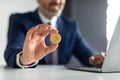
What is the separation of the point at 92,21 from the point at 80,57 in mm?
1165

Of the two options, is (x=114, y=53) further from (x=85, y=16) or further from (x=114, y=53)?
(x=85, y=16)

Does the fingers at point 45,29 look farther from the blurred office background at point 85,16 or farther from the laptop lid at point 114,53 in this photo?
the blurred office background at point 85,16

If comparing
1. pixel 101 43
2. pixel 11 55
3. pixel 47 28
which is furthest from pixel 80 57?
pixel 101 43

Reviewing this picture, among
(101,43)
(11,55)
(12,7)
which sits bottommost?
(101,43)

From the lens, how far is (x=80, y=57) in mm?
1489

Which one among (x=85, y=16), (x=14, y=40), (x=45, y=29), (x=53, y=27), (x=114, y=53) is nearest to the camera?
(x=114, y=53)

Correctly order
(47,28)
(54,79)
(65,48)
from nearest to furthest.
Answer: (54,79)
(47,28)
(65,48)

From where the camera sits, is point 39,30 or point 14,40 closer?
point 39,30

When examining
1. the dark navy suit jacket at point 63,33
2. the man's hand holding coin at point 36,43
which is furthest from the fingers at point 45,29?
the dark navy suit jacket at point 63,33

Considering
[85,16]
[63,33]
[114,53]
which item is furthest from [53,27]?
[85,16]

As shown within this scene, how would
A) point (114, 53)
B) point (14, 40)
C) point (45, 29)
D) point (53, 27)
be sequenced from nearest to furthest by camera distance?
point (114, 53)
point (45, 29)
point (14, 40)
point (53, 27)

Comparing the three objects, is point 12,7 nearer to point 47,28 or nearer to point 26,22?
point 26,22

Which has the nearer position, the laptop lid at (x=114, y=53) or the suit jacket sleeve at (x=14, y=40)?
the laptop lid at (x=114, y=53)

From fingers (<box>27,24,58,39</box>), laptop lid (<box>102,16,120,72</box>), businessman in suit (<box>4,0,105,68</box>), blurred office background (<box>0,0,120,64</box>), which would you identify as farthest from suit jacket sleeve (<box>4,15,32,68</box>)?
blurred office background (<box>0,0,120,64</box>)
